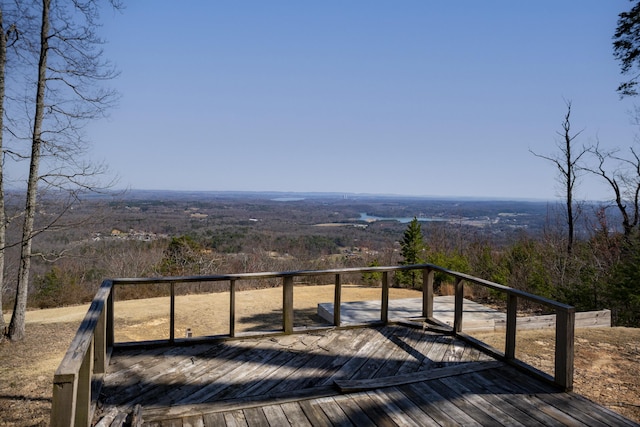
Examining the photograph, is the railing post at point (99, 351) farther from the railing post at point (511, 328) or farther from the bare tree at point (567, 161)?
the bare tree at point (567, 161)

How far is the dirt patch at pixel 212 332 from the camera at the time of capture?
4.75 meters

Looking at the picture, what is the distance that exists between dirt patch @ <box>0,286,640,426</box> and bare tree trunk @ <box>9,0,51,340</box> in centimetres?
48

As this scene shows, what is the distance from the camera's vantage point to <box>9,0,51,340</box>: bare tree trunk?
8.01m

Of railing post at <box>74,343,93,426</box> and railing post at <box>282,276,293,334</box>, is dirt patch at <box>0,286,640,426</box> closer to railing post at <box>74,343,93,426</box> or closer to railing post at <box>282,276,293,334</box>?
railing post at <box>282,276,293,334</box>

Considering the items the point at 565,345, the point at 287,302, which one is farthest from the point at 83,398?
the point at 565,345

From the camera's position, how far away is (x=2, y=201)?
8.16 metres

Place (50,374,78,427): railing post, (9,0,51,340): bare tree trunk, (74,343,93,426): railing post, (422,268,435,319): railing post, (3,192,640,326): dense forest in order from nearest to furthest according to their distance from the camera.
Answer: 1. (50,374,78,427): railing post
2. (74,343,93,426): railing post
3. (422,268,435,319): railing post
4. (9,0,51,340): bare tree trunk
5. (3,192,640,326): dense forest

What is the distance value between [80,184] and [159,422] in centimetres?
800

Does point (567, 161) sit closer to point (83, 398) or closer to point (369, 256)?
point (369, 256)

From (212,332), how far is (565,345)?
23.0 ft

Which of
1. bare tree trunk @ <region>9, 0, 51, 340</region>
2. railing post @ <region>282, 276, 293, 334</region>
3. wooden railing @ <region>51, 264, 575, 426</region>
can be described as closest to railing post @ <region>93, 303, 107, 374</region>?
wooden railing @ <region>51, 264, 575, 426</region>

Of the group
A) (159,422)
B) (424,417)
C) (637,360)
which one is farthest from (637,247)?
(159,422)

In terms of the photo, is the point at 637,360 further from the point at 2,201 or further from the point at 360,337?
the point at 2,201

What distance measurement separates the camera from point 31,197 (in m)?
8.38
